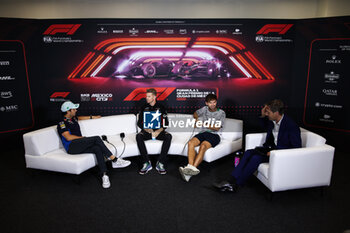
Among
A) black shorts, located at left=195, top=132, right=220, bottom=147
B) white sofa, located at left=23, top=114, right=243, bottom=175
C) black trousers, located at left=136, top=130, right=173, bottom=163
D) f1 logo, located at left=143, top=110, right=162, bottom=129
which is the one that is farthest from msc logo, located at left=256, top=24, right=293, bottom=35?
black trousers, located at left=136, top=130, right=173, bottom=163

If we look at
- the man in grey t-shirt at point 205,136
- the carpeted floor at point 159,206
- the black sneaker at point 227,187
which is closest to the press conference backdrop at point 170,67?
the man in grey t-shirt at point 205,136

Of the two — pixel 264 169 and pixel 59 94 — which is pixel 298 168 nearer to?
pixel 264 169

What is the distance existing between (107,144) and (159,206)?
1495mm

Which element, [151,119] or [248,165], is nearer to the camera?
[248,165]

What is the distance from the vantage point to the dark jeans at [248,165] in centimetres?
346

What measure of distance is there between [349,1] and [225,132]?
3520mm

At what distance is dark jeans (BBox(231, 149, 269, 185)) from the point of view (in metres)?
3.46

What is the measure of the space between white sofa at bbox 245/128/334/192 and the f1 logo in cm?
190

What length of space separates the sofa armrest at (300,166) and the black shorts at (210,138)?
3.57 ft

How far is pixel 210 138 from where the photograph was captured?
4164mm

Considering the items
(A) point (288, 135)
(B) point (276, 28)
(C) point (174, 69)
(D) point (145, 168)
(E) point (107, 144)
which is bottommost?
(D) point (145, 168)

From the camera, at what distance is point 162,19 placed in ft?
17.5

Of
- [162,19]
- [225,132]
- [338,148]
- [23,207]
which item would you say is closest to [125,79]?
[162,19]

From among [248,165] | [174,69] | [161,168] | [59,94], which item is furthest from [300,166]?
[59,94]
